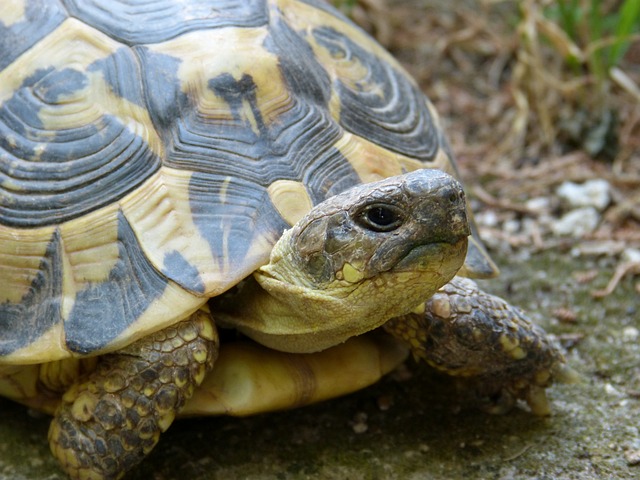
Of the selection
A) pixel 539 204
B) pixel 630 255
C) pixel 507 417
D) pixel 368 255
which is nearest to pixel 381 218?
pixel 368 255

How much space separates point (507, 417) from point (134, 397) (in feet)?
3.93

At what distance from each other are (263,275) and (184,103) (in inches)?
21.9

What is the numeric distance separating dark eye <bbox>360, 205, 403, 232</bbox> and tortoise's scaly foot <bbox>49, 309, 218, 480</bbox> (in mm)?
563

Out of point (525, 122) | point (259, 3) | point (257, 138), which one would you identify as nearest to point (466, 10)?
point (525, 122)

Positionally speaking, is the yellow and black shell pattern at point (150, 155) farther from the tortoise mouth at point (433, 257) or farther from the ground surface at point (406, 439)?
the ground surface at point (406, 439)

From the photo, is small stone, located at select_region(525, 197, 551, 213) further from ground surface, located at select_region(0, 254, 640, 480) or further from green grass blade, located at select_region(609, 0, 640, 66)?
ground surface, located at select_region(0, 254, 640, 480)

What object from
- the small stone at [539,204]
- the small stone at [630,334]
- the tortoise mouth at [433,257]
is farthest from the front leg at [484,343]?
the small stone at [539,204]

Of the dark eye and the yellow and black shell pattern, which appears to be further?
the yellow and black shell pattern

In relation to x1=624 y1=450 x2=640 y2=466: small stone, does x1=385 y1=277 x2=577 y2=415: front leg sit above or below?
above

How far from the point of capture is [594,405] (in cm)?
276

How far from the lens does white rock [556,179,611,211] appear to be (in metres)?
3.93

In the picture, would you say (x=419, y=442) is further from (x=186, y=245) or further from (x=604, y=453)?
(x=186, y=245)

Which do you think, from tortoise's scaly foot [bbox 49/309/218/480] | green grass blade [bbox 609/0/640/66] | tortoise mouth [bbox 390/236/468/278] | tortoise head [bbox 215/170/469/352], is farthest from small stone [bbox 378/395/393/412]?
→ green grass blade [bbox 609/0/640/66]

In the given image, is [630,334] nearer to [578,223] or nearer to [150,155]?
[578,223]
